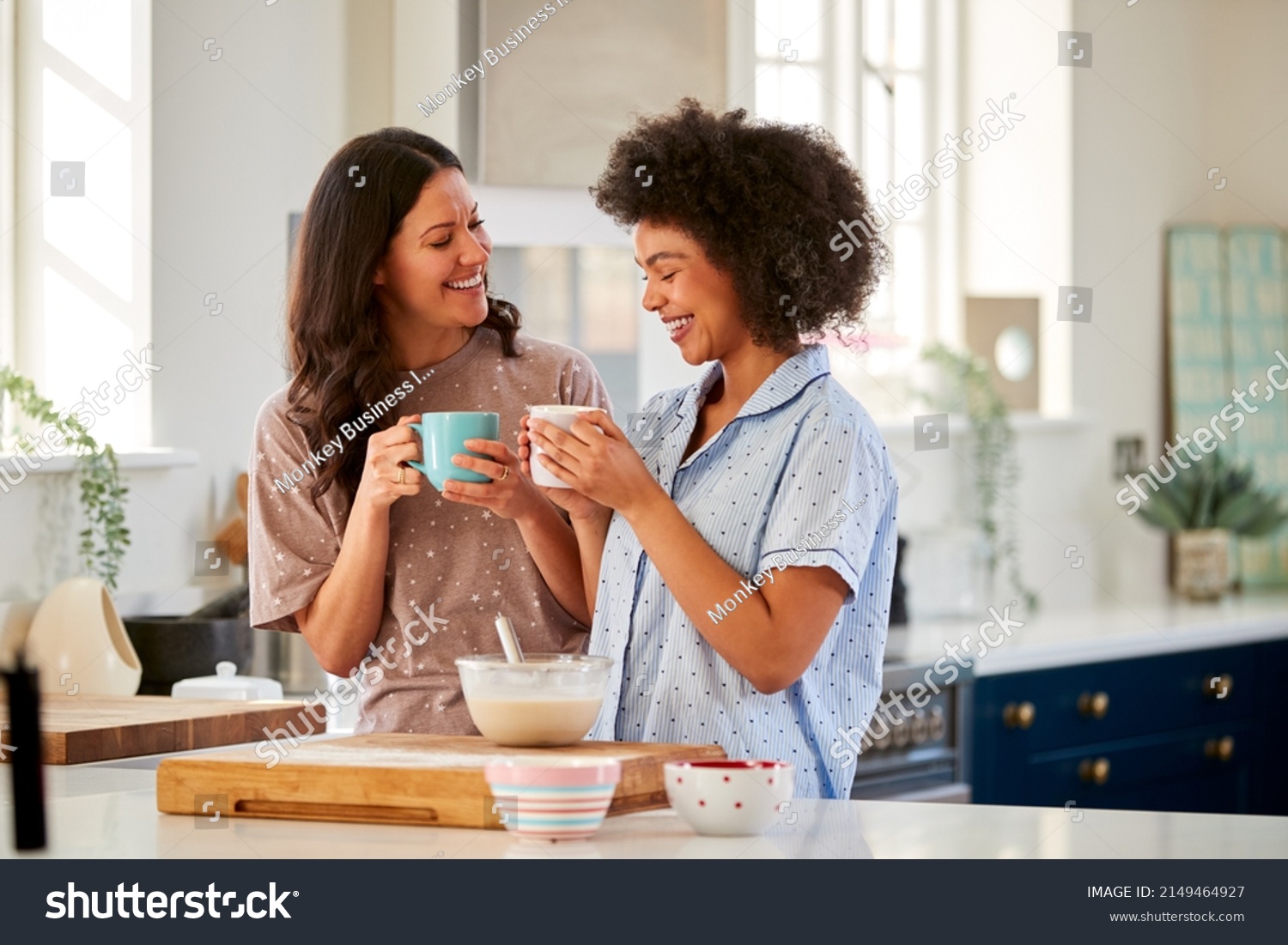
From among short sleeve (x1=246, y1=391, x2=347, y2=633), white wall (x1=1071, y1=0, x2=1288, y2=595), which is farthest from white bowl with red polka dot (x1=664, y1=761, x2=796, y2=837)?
white wall (x1=1071, y1=0, x2=1288, y2=595)

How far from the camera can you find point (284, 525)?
175 centimetres

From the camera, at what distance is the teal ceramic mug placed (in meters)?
1.54

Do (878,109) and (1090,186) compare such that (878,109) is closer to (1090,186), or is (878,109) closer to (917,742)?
(1090,186)

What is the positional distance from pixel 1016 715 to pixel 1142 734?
0.45 metres

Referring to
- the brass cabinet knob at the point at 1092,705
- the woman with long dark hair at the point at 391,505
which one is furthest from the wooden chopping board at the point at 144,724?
the brass cabinet knob at the point at 1092,705

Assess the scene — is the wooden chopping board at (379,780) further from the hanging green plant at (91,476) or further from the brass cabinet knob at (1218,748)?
the brass cabinet knob at (1218,748)

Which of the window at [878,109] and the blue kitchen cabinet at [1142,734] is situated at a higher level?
the window at [878,109]

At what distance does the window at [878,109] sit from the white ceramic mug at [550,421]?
2.53 metres

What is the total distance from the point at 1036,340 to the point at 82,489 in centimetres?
265

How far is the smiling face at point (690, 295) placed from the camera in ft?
5.04

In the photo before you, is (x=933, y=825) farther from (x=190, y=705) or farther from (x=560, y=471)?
(x=190, y=705)

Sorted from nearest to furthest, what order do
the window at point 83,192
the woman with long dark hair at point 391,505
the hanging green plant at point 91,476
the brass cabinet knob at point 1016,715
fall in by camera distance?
the woman with long dark hair at point 391,505, the hanging green plant at point 91,476, the window at point 83,192, the brass cabinet knob at point 1016,715

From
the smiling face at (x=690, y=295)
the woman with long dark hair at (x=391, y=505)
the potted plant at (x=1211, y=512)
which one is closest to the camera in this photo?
the smiling face at (x=690, y=295)
